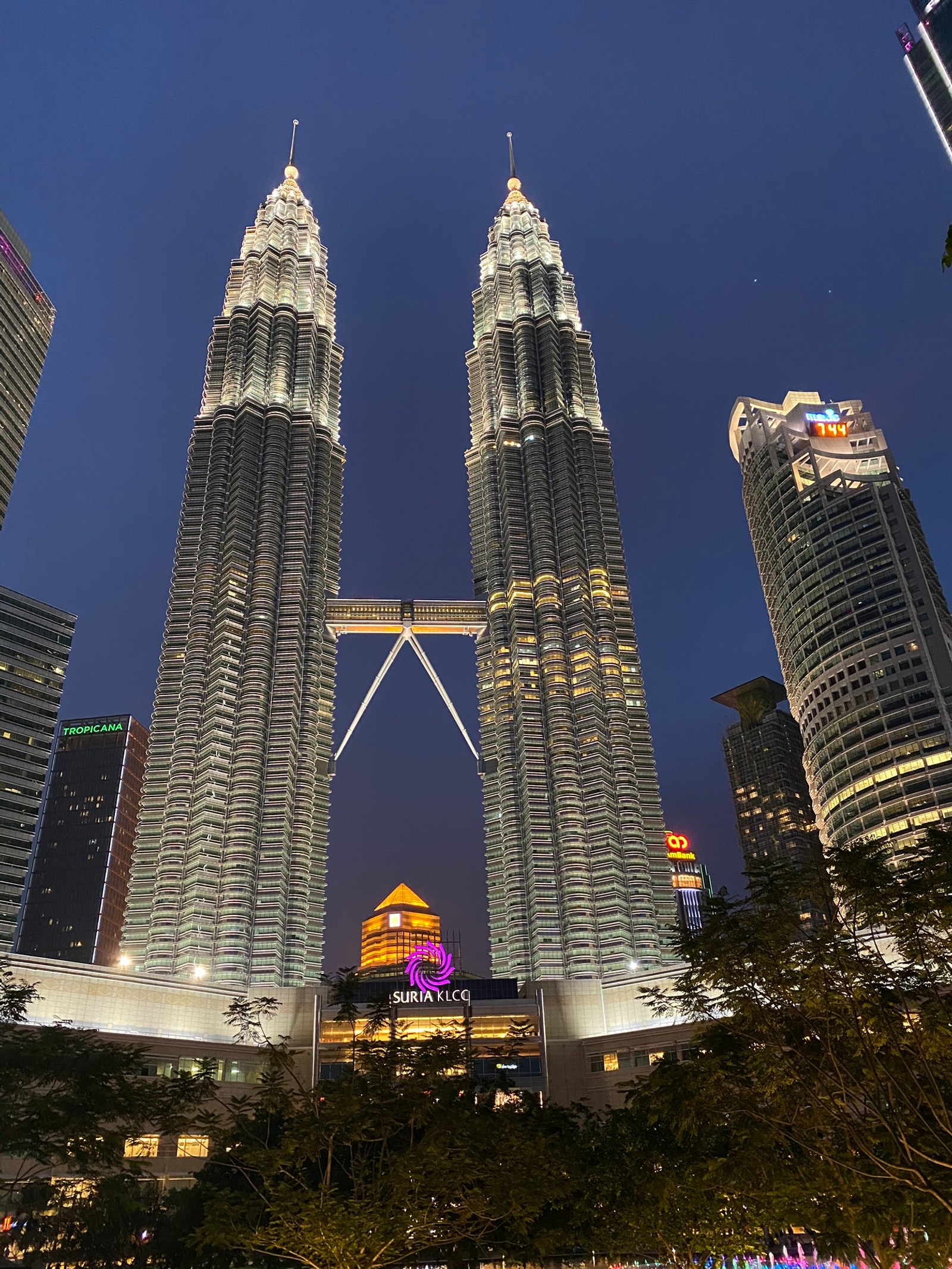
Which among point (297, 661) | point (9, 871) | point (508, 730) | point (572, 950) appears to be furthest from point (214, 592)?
point (572, 950)

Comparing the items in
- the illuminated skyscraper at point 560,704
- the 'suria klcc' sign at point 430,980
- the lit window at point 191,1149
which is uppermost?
the illuminated skyscraper at point 560,704

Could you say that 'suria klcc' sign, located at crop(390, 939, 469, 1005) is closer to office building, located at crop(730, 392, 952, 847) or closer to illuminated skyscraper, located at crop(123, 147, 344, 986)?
illuminated skyscraper, located at crop(123, 147, 344, 986)

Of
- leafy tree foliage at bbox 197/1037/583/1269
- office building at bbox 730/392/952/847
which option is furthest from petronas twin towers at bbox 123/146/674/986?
leafy tree foliage at bbox 197/1037/583/1269

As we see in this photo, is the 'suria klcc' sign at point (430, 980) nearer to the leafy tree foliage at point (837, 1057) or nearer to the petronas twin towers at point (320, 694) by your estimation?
the petronas twin towers at point (320, 694)

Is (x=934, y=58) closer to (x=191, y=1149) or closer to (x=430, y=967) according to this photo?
(x=430, y=967)

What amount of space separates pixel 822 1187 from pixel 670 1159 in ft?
34.4

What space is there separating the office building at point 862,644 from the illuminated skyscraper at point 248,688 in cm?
8702

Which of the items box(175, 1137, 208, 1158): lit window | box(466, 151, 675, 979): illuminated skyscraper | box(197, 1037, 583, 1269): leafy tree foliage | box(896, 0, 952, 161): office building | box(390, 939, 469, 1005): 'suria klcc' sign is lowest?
box(197, 1037, 583, 1269): leafy tree foliage

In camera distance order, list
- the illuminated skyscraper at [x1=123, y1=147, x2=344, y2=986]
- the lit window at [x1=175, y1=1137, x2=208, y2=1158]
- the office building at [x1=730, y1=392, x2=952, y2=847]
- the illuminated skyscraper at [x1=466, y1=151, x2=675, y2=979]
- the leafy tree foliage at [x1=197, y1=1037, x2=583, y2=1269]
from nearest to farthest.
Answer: the leafy tree foliage at [x1=197, y1=1037, x2=583, y2=1269]
the lit window at [x1=175, y1=1137, x2=208, y2=1158]
the illuminated skyscraper at [x1=123, y1=147, x2=344, y2=986]
the illuminated skyscraper at [x1=466, y1=151, x2=675, y2=979]
the office building at [x1=730, y1=392, x2=952, y2=847]

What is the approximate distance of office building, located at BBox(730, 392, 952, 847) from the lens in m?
159

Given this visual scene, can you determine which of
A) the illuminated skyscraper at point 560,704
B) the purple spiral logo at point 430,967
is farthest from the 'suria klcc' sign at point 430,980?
the illuminated skyscraper at point 560,704

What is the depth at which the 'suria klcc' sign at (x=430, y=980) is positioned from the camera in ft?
420

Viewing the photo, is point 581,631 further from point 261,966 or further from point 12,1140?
point 12,1140

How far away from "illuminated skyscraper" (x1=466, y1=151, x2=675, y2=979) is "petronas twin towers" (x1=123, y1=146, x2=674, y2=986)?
357mm
